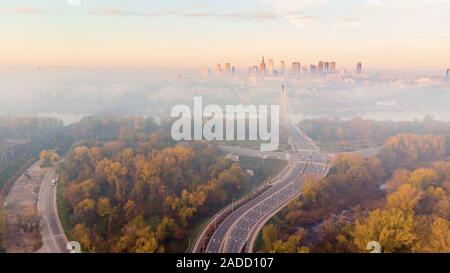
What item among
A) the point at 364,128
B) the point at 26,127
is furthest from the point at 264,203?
the point at 26,127

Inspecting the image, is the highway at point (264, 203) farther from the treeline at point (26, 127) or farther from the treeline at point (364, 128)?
the treeline at point (26, 127)

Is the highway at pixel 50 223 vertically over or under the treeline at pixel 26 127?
under

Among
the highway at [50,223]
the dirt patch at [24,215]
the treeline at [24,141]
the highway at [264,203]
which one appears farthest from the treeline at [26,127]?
the highway at [264,203]

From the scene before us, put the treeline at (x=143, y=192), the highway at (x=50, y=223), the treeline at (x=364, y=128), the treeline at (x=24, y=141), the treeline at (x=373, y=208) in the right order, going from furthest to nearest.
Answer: the treeline at (x=364, y=128) → the treeline at (x=24, y=141) → the treeline at (x=143, y=192) → the highway at (x=50, y=223) → the treeline at (x=373, y=208)

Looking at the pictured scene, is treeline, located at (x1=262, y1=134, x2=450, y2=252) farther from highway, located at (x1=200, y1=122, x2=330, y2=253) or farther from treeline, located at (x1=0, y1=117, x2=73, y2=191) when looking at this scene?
treeline, located at (x1=0, y1=117, x2=73, y2=191)

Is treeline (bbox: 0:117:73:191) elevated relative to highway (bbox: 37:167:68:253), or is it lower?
elevated

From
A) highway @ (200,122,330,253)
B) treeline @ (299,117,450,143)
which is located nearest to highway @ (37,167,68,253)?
highway @ (200,122,330,253)

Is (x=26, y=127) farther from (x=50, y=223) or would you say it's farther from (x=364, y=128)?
(x=364, y=128)
